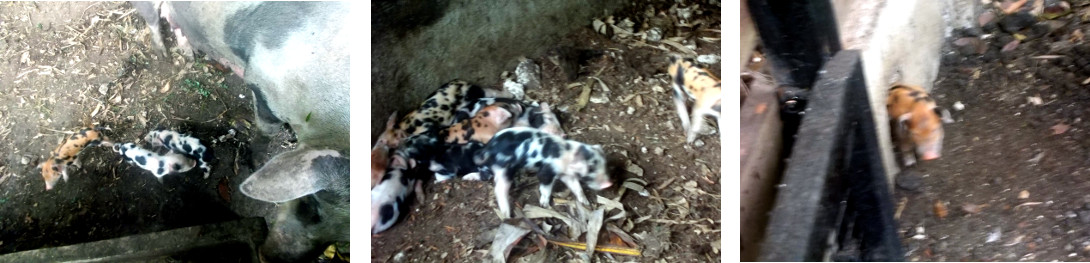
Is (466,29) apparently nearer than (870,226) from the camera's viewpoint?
No

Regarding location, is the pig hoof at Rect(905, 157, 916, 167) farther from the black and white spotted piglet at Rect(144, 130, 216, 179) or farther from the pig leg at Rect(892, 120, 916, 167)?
the black and white spotted piglet at Rect(144, 130, 216, 179)

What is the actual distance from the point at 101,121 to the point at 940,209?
1935mm

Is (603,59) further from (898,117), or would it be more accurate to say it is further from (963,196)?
(963,196)

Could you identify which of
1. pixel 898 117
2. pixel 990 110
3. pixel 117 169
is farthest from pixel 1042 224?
pixel 117 169

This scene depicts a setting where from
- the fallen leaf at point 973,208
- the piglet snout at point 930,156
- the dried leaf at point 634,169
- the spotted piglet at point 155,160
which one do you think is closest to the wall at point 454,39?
the dried leaf at point 634,169

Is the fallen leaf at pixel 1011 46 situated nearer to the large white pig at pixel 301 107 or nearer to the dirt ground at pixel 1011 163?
the dirt ground at pixel 1011 163

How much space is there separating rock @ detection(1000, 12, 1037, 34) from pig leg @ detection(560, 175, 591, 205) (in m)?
0.98

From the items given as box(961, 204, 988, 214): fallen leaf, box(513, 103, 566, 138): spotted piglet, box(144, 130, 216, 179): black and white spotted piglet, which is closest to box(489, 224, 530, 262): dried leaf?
box(513, 103, 566, 138): spotted piglet

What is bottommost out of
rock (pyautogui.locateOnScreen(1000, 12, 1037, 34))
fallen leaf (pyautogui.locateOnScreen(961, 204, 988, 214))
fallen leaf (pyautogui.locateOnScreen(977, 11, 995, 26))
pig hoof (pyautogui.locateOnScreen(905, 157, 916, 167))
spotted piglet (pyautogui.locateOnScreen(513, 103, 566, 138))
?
fallen leaf (pyautogui.locateOnScreen(961, 204, 988, 214))

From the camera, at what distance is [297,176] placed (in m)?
1.61

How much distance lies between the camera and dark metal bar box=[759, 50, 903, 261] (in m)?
1.40

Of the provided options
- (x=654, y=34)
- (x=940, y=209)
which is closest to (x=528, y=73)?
(x=654, y=34)

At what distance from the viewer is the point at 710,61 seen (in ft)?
5.02

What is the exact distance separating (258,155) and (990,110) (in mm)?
1659
